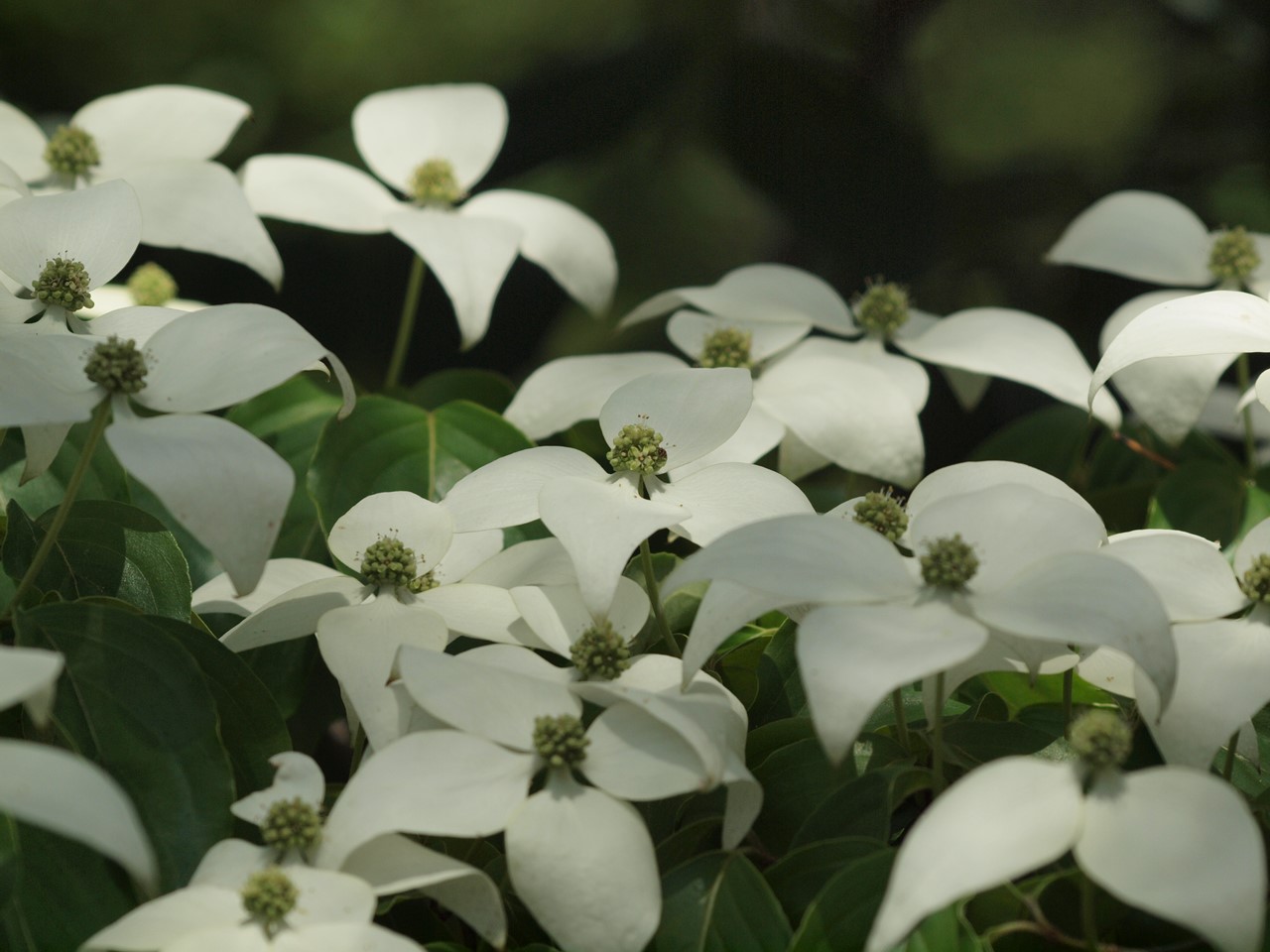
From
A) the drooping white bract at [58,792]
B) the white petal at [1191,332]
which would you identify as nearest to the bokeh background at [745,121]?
the white petal at [1191,332]

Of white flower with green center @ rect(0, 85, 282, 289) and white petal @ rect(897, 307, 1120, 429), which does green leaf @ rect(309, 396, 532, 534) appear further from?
white petal @ rect(897, 307, 1120, 429)

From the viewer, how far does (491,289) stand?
0.60m

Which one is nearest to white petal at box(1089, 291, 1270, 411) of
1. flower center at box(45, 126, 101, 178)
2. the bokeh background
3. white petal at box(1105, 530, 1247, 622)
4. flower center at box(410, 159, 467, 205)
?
white petal at box(1105, 530, 1247, 622)

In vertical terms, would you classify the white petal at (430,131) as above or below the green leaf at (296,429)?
above

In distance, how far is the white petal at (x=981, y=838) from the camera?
0.29m

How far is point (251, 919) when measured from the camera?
0.34 meters

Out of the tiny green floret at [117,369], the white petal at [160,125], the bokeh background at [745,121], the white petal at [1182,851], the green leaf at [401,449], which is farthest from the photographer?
the bokeh background at [745,121]

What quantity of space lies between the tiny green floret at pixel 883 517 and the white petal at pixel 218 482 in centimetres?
20

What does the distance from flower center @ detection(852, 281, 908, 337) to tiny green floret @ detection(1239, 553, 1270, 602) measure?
0.94 ft

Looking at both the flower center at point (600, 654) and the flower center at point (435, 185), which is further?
the flower center at point (435, 185)

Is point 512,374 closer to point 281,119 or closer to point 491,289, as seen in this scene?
point 281,119

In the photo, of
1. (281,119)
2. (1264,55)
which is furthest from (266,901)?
(1264,55)

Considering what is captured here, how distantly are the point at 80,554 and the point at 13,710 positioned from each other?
0.24ft

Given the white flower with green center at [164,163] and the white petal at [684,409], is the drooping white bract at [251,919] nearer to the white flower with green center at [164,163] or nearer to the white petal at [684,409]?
the white petal at [684,409]
